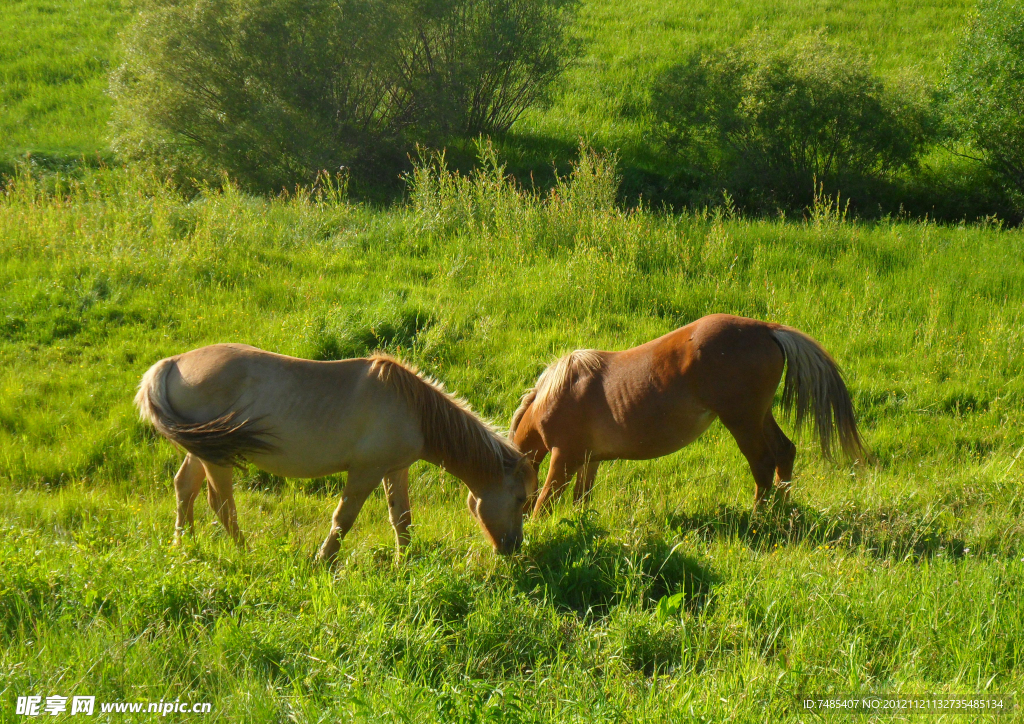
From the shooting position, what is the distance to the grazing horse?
4219 mm

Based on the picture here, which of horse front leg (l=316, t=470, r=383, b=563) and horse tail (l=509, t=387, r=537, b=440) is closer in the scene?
horse front leg (l=316, t=470, r=383, b=563)

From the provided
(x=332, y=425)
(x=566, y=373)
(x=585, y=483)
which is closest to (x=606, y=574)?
(x=585, y=483)

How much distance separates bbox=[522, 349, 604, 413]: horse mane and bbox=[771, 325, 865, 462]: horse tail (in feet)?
4.15

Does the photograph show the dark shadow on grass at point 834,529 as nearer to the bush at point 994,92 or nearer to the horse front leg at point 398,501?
the horse front leg at point 398,501

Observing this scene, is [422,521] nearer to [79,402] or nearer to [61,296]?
[79,402]

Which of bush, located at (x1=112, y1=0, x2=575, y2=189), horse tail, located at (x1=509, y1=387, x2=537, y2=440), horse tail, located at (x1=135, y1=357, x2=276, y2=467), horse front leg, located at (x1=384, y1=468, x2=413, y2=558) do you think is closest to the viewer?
horse tail, located at (x1=135, y1=357, x2=276, y2=467)

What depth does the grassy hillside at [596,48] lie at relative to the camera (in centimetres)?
1683

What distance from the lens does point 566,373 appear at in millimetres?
5242

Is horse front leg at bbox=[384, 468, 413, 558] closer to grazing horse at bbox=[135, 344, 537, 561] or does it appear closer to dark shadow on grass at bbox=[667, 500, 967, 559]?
grazing horse at bbox=[135, 344, 537, 561]

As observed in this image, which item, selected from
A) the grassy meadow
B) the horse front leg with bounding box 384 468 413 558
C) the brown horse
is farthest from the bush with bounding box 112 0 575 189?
the horse front leg with bounding box 384 468 413 558

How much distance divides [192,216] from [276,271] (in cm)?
215

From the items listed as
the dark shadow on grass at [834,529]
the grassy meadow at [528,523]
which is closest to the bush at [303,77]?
the grassy meadow at [528,523]

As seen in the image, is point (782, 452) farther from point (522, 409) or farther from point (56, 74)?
point (56, 74)

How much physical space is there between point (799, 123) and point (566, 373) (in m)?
11.4
